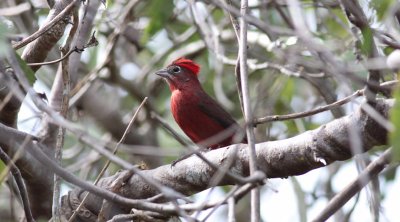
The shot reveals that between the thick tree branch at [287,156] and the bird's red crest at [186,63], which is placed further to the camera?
the bird's red crest at [186,63]

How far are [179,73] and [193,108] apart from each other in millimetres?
406

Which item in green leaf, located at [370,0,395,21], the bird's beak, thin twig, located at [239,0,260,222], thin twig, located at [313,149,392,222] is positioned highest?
the bird's beak

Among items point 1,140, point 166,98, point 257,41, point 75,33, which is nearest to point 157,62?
point 166,98

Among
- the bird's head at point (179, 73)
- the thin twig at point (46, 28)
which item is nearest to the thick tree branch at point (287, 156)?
the thin twig at point (46, 28)

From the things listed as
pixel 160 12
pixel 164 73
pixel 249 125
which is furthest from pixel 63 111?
pixel 164 73

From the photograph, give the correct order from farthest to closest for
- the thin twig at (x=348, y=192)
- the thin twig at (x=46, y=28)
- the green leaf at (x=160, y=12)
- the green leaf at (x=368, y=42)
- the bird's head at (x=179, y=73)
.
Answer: the bird's head at (x=179, y=73) → the green leaf at (x=160, y=12) → the thin twig at (x=46, y=28) → the green leaf at (x=368, y=42) → the thin twig at (x=348, y=192)

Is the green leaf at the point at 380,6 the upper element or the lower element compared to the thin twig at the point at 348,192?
upper

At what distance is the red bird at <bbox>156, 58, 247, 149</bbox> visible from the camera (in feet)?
20.8

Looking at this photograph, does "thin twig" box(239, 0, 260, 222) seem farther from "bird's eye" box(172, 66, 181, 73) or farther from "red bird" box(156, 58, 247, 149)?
"bird's eye" box(172, 66, 181, 73)

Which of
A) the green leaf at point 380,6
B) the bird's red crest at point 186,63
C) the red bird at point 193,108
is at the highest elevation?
the bird's red crest at point 186,63

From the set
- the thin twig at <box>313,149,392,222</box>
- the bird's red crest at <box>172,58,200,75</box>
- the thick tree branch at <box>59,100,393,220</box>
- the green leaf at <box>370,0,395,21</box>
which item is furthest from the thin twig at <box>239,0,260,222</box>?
the bird's red crest at <box>172,58,200,75</box>

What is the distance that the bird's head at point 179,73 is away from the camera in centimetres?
676

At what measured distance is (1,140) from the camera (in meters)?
3.89

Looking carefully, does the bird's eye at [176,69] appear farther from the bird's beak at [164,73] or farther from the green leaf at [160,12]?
the green leaf at [160,12]
